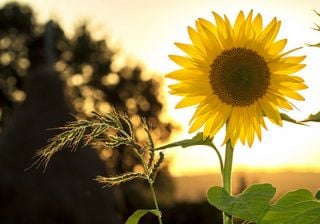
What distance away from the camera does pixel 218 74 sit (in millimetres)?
1986

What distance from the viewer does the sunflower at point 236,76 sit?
1.92 meters

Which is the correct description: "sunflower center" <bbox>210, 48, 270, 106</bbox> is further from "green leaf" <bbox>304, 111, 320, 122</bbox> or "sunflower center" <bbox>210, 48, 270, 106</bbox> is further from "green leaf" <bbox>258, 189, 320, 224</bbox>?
"green leaf" <bbox>258, 189, 320, 224</bbox>

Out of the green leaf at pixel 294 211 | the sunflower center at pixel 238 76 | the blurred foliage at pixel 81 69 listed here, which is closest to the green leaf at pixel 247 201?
the green leaf at pixel 294 211

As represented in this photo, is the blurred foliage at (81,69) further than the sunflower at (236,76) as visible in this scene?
Yes

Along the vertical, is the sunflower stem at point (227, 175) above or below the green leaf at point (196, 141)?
below

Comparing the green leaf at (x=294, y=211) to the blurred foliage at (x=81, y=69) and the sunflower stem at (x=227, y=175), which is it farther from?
the blurred foliage at (x=81, y=69)

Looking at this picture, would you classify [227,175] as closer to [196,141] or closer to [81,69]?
[196,141]

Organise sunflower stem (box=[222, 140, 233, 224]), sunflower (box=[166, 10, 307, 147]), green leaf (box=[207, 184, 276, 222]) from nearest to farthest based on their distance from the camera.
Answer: green leaf (box=[207, 184, 276, 222]) < sunflower stem (box=[222, 140, 233, 224]) < sunflower (box=[166, 10, 307, 147])

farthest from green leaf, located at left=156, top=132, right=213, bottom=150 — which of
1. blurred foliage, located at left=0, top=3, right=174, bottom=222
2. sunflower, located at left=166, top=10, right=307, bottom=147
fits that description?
blurred foliage, located at left=0, top=3, right=174, bottom=222

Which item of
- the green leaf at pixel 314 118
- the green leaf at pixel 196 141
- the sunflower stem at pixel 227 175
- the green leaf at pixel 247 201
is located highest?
the green leaf at pixel 314 118

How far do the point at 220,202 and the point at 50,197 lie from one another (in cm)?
1197

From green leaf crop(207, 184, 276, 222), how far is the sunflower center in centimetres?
29

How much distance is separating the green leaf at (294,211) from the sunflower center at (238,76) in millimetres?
323

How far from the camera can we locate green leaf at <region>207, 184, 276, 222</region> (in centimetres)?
170
